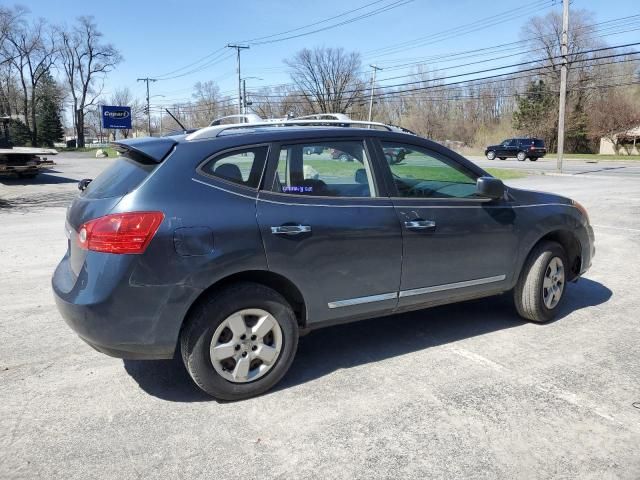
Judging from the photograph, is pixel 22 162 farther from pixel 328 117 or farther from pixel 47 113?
pixel 47 113

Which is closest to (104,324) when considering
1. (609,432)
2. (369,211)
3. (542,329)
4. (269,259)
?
(269,259)

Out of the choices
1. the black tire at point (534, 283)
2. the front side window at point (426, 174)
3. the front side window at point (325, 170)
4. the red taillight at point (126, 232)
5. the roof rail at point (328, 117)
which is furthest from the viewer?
the black tire at point (534, 283)

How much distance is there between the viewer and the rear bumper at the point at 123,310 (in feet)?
9.75

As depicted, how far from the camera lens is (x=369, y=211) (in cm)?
369

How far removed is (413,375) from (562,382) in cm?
100

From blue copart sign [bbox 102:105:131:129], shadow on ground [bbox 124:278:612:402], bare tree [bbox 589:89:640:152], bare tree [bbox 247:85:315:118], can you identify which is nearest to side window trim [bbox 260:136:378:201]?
shadow on ground [bbox 124:278:612:402]

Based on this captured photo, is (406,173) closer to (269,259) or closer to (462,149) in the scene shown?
(269,259)

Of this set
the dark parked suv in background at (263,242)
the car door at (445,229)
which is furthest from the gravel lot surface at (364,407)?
the car door at (445,229)

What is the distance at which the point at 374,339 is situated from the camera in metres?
4.42

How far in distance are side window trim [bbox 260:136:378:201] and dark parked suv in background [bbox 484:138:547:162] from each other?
4184 centimetres

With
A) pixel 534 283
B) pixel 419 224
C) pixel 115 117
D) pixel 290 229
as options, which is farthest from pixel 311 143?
pixel 115 117

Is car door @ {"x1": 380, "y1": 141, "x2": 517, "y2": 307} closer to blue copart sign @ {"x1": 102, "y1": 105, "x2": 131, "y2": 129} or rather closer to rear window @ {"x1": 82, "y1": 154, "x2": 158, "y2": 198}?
rear window @ {"x1": 82, "y1": 154, "x2": 158, "y2": 198}

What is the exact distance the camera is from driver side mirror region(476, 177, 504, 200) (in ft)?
13.4

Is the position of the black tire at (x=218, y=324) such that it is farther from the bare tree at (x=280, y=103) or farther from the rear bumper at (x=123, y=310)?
the bare tree at (x=280, y=103)
